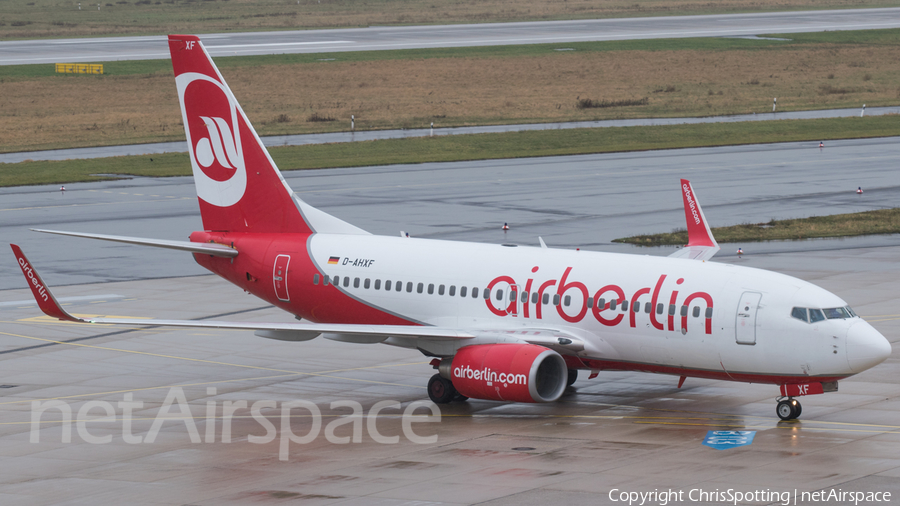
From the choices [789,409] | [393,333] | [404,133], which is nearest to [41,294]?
[393,333]

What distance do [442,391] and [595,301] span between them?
477cm

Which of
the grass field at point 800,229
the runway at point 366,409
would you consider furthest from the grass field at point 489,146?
the grass field at point 800,229

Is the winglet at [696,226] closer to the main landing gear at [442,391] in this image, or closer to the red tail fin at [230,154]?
the main landing gear at [442,391]

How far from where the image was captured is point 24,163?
77.6 meters

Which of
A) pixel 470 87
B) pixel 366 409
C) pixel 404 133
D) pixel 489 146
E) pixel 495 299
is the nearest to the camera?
pixel 495 299

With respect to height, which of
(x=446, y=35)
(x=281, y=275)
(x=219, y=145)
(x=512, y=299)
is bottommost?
(x=512, y=299)

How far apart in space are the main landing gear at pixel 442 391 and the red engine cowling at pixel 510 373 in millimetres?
1221

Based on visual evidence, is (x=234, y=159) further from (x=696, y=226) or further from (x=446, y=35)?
(x=446, y=35)

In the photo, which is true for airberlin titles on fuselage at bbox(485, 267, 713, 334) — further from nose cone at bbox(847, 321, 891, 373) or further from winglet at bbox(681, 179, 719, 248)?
winglet at bbox(681, 179, 719, 248)

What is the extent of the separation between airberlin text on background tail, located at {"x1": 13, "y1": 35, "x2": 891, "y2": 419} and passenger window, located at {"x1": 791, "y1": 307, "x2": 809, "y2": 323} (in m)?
0.03

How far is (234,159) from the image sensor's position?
34.9 metres

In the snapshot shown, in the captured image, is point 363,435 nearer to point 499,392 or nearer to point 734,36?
point 499,392

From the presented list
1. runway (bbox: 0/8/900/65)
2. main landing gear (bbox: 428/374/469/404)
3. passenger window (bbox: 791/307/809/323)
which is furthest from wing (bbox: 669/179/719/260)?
runway (bbox: 0/8/900/65)

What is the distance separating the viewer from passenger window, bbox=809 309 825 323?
2631 centimetres
